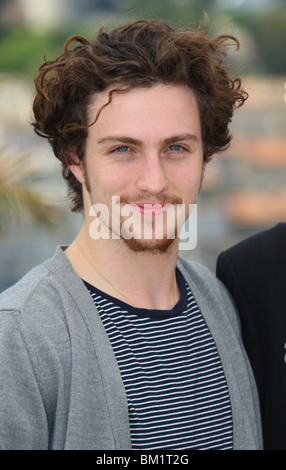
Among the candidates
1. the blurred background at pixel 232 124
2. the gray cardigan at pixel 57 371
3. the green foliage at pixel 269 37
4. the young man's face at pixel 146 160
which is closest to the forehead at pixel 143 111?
the young man's face at pixel 146 160

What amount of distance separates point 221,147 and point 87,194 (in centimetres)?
60

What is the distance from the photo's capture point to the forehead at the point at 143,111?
1.89 m

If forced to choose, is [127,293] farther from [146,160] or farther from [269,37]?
[269,37]

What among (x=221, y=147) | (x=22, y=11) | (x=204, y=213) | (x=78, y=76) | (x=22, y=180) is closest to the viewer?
(x=78, y=76)

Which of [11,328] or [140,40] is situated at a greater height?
[140,40]

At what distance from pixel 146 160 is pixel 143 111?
0.45 ft

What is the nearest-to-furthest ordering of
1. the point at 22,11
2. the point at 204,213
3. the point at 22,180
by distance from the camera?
the point at 22,180 < the point at 204,213 < the point at 22,11

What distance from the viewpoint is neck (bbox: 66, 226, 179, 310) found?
6.56 ft

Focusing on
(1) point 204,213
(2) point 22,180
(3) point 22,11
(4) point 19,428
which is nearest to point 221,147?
(4) point 19,428

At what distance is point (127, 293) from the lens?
2018 mm

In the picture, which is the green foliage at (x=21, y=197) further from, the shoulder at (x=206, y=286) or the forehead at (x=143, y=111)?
the forehead at (x=143, y=111)

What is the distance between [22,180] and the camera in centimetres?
608
